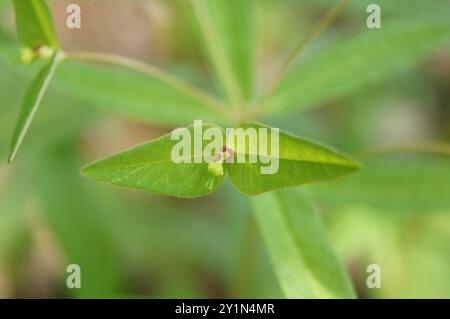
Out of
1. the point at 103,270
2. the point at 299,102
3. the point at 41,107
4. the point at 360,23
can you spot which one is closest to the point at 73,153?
the point at 41,107

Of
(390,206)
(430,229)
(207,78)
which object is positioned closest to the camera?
(390,206)

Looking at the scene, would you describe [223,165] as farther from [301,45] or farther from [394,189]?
[394,189]

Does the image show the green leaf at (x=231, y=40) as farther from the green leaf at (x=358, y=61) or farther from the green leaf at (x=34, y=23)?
the green leaf at (x=34, y=23)

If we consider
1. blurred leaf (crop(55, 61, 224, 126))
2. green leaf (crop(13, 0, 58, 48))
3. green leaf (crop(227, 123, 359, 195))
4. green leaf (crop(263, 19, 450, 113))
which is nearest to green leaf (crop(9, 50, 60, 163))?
green leaf (crop(13, 0, 58, 48))

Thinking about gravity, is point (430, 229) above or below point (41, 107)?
below

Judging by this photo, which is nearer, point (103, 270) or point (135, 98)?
point (135, 98)

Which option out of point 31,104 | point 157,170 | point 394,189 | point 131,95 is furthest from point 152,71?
point 394,189

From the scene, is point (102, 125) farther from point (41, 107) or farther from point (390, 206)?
point (390, 206)
